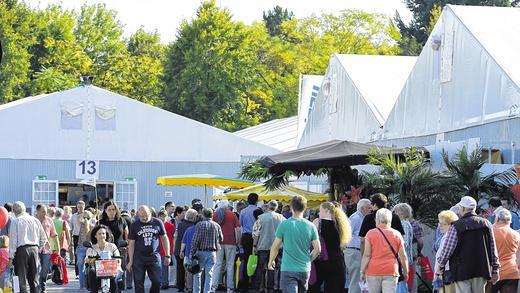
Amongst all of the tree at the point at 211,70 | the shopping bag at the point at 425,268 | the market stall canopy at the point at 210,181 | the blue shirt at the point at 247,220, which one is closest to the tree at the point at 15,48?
the tree at the point at 211,70

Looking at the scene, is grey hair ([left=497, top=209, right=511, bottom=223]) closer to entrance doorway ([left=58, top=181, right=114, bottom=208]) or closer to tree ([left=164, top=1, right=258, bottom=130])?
entrance doorway ([left=58, top=181, right=114, bottom=208])

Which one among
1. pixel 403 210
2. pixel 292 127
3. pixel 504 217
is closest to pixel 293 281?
pixel 403 210

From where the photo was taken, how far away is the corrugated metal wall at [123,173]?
39375mm

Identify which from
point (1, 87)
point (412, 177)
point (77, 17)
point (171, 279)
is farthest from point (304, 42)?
point (412, 177)

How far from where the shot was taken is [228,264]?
67.2ft

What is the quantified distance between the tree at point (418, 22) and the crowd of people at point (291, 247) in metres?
49.7

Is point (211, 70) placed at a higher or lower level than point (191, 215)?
higher

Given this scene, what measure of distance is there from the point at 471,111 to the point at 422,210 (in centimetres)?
365

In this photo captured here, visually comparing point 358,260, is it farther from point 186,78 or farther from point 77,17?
point 77,17

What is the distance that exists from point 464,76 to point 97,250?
8.51 meters

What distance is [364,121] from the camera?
28781 mm

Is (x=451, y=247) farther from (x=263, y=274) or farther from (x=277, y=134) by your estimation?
(x=277, y=134)

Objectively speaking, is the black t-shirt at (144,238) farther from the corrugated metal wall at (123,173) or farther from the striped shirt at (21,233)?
the corrugated metal wall at (123,173)

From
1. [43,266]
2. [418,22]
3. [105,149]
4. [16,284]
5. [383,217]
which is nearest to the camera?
[383,217]
